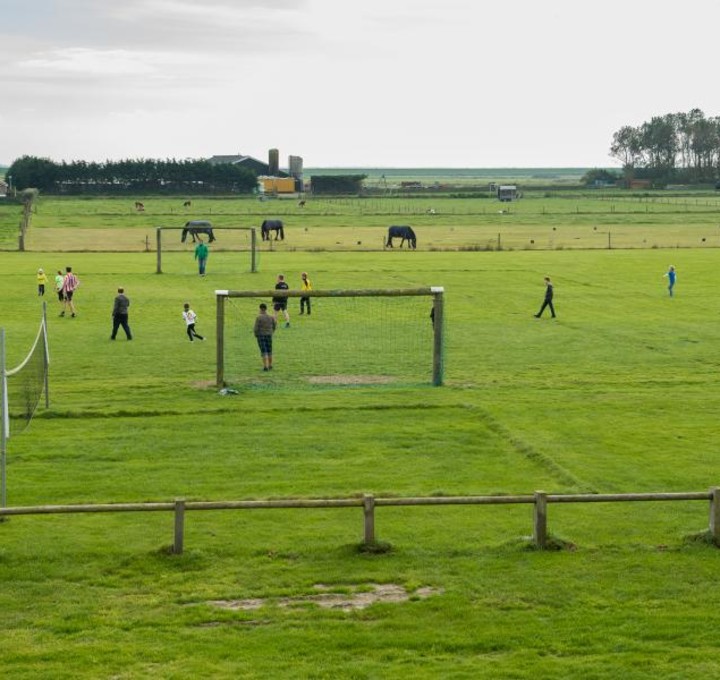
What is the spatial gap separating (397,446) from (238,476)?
11.3ft

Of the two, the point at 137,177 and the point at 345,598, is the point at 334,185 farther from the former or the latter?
the point at 345,598

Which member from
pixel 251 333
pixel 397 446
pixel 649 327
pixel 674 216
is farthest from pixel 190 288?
pixel 674 216

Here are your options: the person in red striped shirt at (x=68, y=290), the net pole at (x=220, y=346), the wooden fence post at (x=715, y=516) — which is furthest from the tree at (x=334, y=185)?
the wooden fence post at (x=715, y=516)

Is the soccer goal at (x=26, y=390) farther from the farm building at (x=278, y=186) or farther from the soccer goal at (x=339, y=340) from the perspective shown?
the farm building at (x=278, y=186)

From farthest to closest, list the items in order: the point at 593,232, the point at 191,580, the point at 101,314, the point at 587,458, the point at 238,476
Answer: the point at 593,232 < the point at 101,314 < the point at 587,458 < the point at 238,476 < the point at 191,580

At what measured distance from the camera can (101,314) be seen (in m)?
41.2

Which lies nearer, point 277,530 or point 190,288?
A: point 277,530

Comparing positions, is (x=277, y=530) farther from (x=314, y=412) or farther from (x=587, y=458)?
(x=314, y=412)

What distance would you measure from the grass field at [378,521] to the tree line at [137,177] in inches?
4696

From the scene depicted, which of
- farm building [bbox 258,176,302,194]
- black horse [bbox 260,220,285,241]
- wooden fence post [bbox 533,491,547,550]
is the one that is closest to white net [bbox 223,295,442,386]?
wooden fence post [bbox 533,491,547,550]

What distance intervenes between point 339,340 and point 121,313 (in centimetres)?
606

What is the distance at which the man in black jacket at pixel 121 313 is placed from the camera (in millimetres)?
34688

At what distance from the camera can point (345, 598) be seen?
1403cm

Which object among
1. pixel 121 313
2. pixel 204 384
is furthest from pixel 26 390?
pixel 121 313
